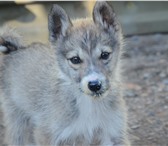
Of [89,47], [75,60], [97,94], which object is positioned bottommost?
[97,94]

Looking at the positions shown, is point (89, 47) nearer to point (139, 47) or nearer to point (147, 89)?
point (147, 89)

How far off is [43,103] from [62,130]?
40 centimetres

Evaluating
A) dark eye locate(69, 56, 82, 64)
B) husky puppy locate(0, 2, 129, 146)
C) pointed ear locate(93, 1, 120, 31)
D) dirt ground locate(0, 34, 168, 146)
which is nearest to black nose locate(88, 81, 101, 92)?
husky puppy locate(0, 2, 129, 146)

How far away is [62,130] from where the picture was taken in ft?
18.9

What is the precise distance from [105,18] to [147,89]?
242cm

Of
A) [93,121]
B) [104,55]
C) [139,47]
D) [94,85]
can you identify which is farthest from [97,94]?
[139,47]

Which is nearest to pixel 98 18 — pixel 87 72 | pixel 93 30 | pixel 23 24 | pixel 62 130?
pixel 93 30

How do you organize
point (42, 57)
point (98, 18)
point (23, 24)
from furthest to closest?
point (23, 24), point (42, 57), point (98, 18)

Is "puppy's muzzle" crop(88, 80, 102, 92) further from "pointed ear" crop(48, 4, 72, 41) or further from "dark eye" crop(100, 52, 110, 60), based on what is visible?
"pointed ear" crop(48, 4, 72, 41)

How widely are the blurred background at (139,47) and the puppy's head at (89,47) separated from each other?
1.36m

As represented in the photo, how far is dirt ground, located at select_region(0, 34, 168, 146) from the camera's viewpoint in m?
6.78

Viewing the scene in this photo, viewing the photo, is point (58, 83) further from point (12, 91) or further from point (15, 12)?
point (15, 12)

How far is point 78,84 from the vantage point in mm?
5516

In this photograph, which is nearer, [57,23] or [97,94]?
[97,94]
